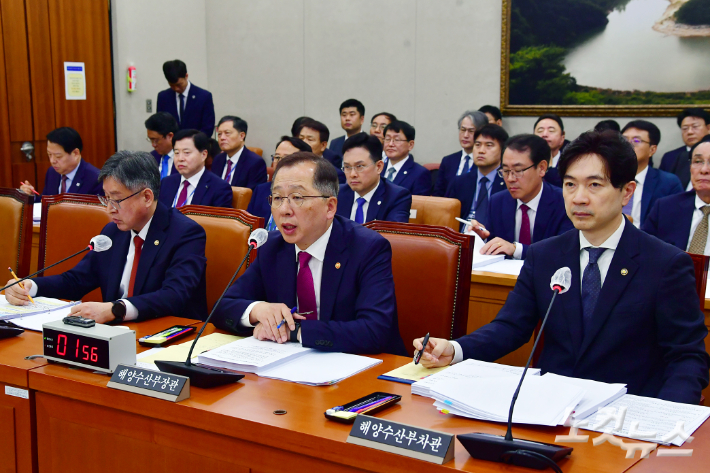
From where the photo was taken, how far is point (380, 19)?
688 centimetres

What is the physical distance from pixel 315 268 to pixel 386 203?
5.91 ft

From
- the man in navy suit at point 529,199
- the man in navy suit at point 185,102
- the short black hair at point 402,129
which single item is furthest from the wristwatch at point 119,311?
the man in navy suit at point 185,102

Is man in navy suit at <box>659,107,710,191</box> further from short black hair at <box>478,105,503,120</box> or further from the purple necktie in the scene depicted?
the purple necktie

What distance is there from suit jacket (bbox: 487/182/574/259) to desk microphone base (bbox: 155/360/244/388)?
2.01m

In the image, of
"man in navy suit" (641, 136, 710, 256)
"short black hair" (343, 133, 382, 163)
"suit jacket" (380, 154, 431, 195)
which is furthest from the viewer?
"suit jacket" (380, 154, 431, 195)

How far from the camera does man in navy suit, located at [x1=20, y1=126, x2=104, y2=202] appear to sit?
15.5 ft

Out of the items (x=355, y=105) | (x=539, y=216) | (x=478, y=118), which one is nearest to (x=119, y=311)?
(x=539, y=216)

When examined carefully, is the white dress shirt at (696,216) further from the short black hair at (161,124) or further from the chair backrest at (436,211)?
the short black hair at (161,124)

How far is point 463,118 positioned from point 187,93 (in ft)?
9.26

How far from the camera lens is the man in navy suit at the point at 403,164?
525 centimetres

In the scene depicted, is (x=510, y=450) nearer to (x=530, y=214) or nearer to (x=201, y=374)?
(x=201, y=374)

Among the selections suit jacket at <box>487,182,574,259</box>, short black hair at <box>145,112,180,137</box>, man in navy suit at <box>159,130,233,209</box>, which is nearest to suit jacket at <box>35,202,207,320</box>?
suit jacket at <box>487,182,574,259</box>

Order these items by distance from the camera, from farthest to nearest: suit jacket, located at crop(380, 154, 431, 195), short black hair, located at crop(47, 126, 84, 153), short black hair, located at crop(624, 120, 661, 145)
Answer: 1. suit jacket, located at crop(380, 154, 431, 195)
2. short black hair, located at crop(624, 120, 661, 145)
3. short black hair, located at crop(47, 126, 84, 153)

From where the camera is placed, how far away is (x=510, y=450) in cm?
118
